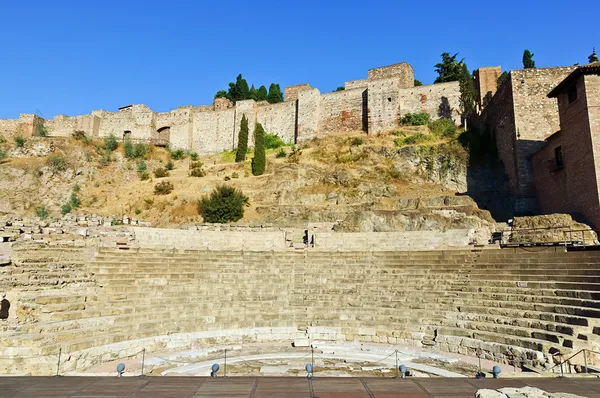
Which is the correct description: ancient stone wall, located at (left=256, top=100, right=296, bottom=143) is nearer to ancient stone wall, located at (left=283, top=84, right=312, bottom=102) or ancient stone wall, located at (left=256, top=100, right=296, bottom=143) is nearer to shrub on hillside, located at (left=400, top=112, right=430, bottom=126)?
ancient stone wall, located at (left=283, top=84, right=312, bottom=102)

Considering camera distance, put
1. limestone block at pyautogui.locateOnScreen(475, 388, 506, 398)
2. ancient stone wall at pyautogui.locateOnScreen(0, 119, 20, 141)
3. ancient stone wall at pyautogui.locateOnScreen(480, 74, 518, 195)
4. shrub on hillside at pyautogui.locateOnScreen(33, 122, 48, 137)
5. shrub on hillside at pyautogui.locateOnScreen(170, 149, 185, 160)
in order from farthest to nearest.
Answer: shrub on hillside at pyautogui.locateOnScreen(33, 122, 48, 137)
ancient stone wall at pyautogui.locateOnScreen(0, 119, 20, 141)
shrub on hillside at pyautogui.locateOnScreen(170, 149, 185, 160)
ancient stone wall at pyautogui.locateOnScreen(480, 74, 518, 195)
limestone block at pyautogui.locateOnScreen(475, 388, 506, 398)

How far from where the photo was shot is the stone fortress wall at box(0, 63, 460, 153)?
1368 inches

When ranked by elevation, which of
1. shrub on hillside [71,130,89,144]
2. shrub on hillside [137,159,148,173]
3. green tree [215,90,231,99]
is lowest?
shrub on hillside [137,159,148,173]

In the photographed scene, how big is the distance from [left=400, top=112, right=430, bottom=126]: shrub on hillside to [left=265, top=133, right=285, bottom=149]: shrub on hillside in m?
11.9

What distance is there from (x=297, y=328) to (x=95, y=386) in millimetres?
7413

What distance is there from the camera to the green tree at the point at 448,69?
3819 cm

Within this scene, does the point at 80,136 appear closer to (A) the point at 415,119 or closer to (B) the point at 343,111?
(B) the point at 343,111

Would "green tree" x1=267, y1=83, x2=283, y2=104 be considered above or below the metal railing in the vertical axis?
above

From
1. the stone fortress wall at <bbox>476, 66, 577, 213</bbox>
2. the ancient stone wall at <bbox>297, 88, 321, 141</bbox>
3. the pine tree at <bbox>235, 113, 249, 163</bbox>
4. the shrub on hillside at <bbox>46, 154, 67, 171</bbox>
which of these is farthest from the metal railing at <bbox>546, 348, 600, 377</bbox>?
the shrub on hillside at <bbox>46, 154, 67, 171</bbox>

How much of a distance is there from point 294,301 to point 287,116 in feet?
96.2

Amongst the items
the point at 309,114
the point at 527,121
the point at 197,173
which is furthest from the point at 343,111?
the point at 527,121

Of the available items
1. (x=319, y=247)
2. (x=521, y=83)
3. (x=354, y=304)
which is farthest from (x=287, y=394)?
(x=521, y=83)

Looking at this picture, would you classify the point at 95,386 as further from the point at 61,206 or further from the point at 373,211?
the point at 61,206

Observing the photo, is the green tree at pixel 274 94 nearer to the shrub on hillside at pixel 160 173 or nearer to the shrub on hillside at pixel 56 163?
the shrub on hillside at pixel 160 173
